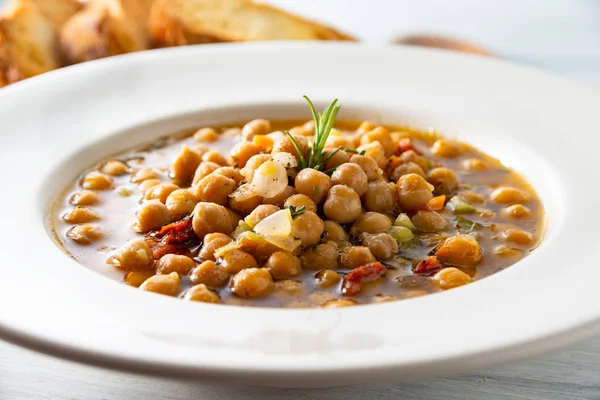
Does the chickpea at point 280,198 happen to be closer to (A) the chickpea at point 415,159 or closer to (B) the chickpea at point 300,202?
(B) the chickpea at point 300,202

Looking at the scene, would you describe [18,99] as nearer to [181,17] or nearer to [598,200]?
[181,17]

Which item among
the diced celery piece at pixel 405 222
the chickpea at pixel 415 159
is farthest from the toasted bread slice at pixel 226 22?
the diced celery piece at pixel 405 222

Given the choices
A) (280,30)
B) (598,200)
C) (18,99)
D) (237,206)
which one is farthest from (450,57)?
(18,99)

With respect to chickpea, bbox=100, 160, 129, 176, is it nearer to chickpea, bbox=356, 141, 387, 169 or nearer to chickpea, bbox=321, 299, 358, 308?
chickpea, bbox=356, 141, 387, 169

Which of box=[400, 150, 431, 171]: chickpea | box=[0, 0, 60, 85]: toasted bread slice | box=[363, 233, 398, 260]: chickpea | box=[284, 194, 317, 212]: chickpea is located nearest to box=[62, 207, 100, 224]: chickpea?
box=[284, 194, 317, 212]: chickpea

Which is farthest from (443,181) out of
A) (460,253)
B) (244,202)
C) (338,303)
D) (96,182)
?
(96,182)

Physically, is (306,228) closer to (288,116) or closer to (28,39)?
(288,116)
